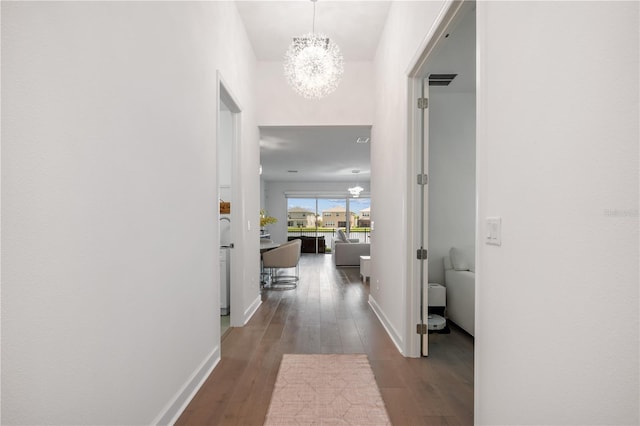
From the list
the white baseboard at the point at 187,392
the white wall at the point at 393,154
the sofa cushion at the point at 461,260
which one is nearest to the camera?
the white baseboard at the point at 187,392

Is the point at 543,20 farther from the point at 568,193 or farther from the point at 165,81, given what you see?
the point at 165,81

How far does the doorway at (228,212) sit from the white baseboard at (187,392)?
0.92 meters

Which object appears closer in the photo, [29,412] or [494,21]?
[29,412]

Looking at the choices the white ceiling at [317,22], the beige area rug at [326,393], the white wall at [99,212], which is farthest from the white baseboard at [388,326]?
the white ceiling at [317,22]

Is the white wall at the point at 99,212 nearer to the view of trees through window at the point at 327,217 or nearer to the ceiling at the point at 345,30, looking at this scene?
the ceiling at the point at 345,30

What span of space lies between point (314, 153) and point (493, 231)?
738 cm

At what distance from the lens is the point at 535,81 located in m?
1.23

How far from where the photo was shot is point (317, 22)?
3.91 m

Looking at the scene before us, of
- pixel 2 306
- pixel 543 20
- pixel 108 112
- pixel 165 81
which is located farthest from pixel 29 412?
pixel 543 20

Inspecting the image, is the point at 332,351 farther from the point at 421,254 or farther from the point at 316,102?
the point at 316,102

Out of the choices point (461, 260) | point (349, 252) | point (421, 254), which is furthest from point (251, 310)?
point (349, 252)

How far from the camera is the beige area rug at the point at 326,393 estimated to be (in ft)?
6.91

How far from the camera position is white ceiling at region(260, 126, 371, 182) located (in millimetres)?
6293

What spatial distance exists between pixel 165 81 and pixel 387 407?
7.90 feet
